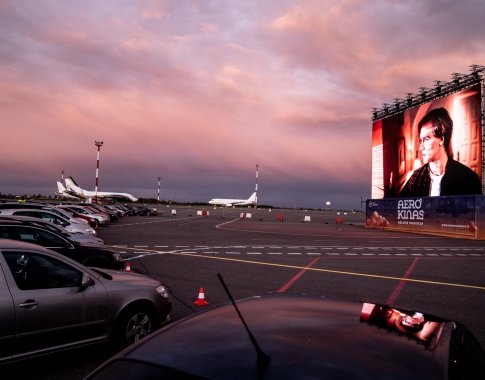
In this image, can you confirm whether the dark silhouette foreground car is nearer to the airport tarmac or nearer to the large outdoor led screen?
the airport tarmac

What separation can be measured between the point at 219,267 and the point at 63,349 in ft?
27.3

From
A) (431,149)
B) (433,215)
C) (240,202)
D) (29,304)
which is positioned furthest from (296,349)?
(240,202)

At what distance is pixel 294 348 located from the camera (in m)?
1.99

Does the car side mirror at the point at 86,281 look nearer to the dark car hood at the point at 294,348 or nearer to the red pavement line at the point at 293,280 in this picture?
the dark car hood at the point at 294,348

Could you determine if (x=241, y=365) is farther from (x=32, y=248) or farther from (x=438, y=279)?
(x=438, y=279)

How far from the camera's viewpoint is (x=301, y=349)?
1.98 metres

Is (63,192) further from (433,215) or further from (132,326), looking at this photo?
(132,326)

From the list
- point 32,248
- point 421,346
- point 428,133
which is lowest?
point 421,346

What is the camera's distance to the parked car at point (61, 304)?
4.50 m

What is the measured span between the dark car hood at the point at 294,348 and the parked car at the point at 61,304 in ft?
9.38

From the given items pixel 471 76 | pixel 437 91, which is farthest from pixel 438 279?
pixel 437 91

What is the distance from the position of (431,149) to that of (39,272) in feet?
106

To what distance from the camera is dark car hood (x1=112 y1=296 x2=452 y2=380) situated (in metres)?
1.81

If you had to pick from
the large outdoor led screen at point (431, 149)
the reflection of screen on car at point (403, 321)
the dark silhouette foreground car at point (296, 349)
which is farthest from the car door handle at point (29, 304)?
the large outdoor led screen at point (431, 149)
